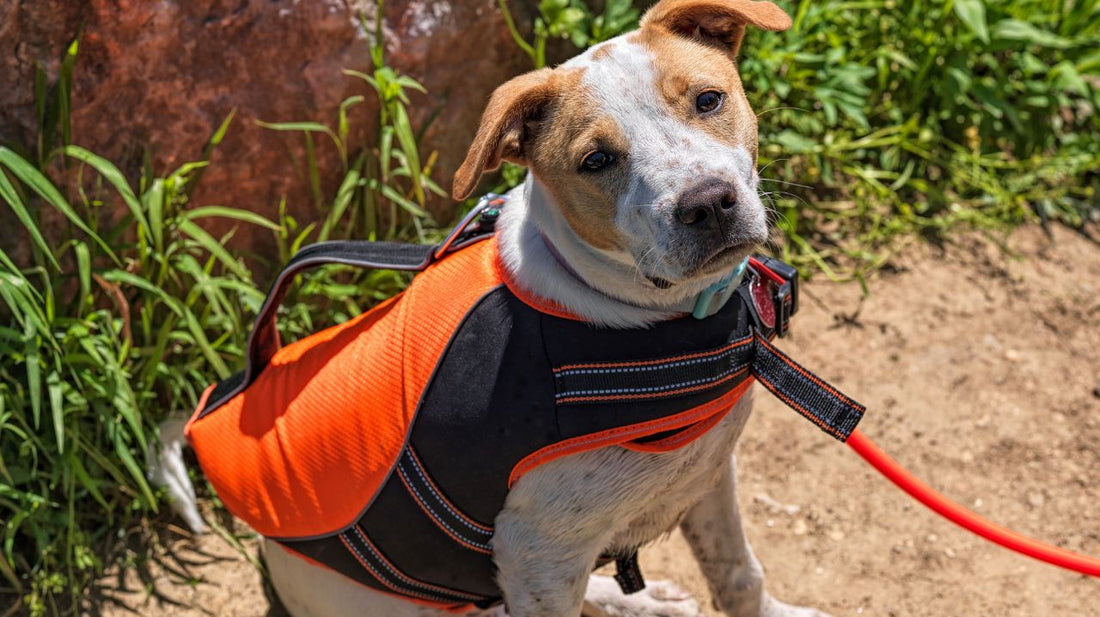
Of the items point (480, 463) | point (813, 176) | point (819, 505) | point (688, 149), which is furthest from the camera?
point (813, 176)

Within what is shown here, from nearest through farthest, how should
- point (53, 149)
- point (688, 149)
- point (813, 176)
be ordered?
point (688, 149) < point (53, 149) < point (813, 176)

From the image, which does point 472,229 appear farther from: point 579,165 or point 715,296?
point 715,296

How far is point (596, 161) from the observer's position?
238 centimetres

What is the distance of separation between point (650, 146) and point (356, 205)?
6.38ft

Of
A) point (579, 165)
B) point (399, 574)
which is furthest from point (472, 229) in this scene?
point (399, 574)

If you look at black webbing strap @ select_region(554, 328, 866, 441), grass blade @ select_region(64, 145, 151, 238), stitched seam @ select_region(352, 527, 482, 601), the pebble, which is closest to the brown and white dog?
black webbing strap @ select_region(554, 328, 866, 441)

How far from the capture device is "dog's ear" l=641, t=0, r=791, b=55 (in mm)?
2432

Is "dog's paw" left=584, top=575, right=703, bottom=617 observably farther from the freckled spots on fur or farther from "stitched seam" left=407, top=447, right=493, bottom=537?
the freckled spots on fur

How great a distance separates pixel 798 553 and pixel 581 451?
1565mm

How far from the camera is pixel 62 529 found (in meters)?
3.53

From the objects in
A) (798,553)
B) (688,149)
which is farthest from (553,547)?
(798,553)

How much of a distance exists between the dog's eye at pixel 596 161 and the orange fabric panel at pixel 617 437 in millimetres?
606

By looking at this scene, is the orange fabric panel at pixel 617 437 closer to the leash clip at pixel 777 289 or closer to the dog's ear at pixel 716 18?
the leash clip at pixel 777 289

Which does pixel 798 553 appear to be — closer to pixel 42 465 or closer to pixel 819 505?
pixel 819 505
